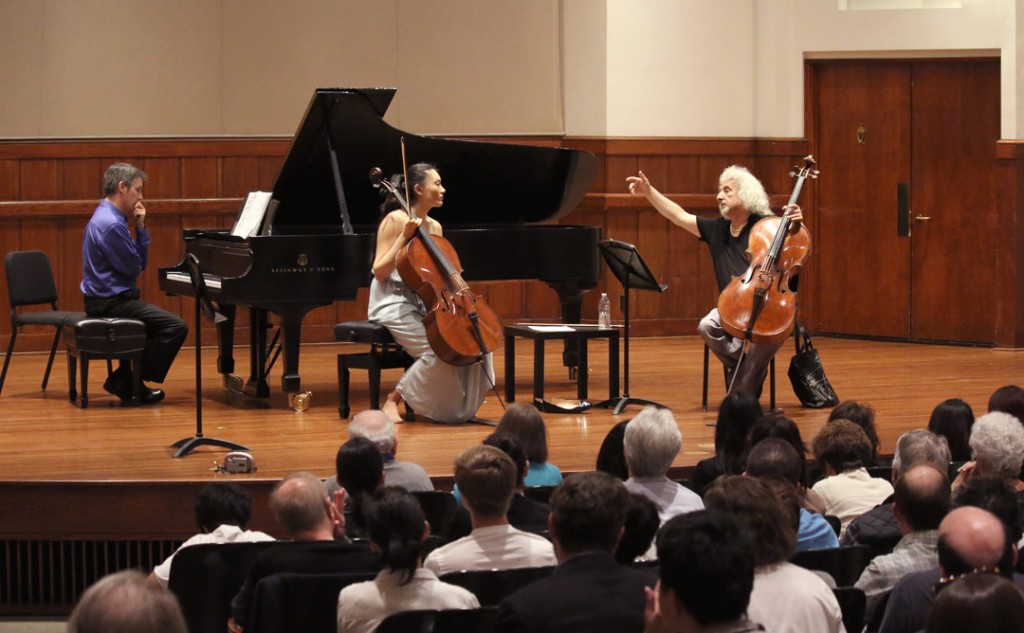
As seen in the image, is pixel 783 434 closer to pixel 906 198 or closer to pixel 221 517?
pixel 221 517

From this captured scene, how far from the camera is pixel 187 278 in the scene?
7.98m

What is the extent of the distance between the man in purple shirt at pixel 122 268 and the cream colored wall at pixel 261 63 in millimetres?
2641

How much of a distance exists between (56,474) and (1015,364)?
6.31 meters

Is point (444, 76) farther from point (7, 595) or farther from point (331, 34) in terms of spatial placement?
point (7, 595)

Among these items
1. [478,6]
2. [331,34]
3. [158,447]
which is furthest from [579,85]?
[158,447]

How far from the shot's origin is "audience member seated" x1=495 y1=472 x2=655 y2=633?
3.17 meters

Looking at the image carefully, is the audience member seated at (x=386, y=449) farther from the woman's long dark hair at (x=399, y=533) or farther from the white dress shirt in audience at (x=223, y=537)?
the woman's long dark hair at (x=399, y=533)

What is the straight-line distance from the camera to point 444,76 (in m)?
11.0

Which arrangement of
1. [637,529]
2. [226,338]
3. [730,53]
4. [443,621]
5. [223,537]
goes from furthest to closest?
[730,53] < [226,338] < [223,537] < [637,529] < [443,621]

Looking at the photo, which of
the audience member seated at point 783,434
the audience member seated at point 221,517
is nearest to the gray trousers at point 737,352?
the audience member seated at point 783,434

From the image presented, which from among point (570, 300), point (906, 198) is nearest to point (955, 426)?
point (570, 300)

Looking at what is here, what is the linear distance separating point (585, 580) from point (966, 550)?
0.83m

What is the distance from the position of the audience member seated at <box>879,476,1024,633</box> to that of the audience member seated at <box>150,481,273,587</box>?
6.17 feet

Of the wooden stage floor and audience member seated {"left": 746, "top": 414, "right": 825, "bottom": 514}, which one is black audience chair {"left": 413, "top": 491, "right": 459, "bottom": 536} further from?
the wooden stage floor
